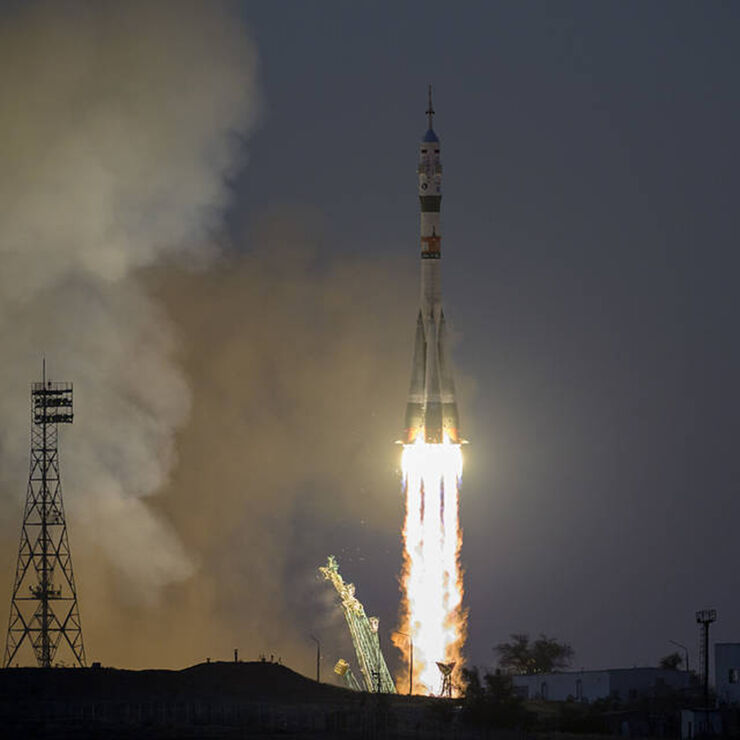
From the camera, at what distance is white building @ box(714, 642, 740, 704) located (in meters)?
190

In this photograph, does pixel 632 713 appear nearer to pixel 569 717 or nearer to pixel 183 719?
pixel 569 717

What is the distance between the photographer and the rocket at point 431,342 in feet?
645

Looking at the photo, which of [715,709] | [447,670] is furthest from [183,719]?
[715,709]

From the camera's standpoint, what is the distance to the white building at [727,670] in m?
190

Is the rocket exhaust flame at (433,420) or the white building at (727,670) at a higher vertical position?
the rocket exhaust flame at (433,420)

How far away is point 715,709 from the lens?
181 m

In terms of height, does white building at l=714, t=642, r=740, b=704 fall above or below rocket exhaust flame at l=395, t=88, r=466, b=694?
below

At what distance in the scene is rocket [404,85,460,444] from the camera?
196 metres

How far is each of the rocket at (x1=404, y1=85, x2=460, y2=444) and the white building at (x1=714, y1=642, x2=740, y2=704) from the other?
2273 cm

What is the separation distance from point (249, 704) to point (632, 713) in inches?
996

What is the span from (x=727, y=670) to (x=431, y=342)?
29.7m

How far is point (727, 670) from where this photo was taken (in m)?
192

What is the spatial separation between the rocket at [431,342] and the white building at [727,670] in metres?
22.7

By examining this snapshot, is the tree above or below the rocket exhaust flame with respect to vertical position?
below
